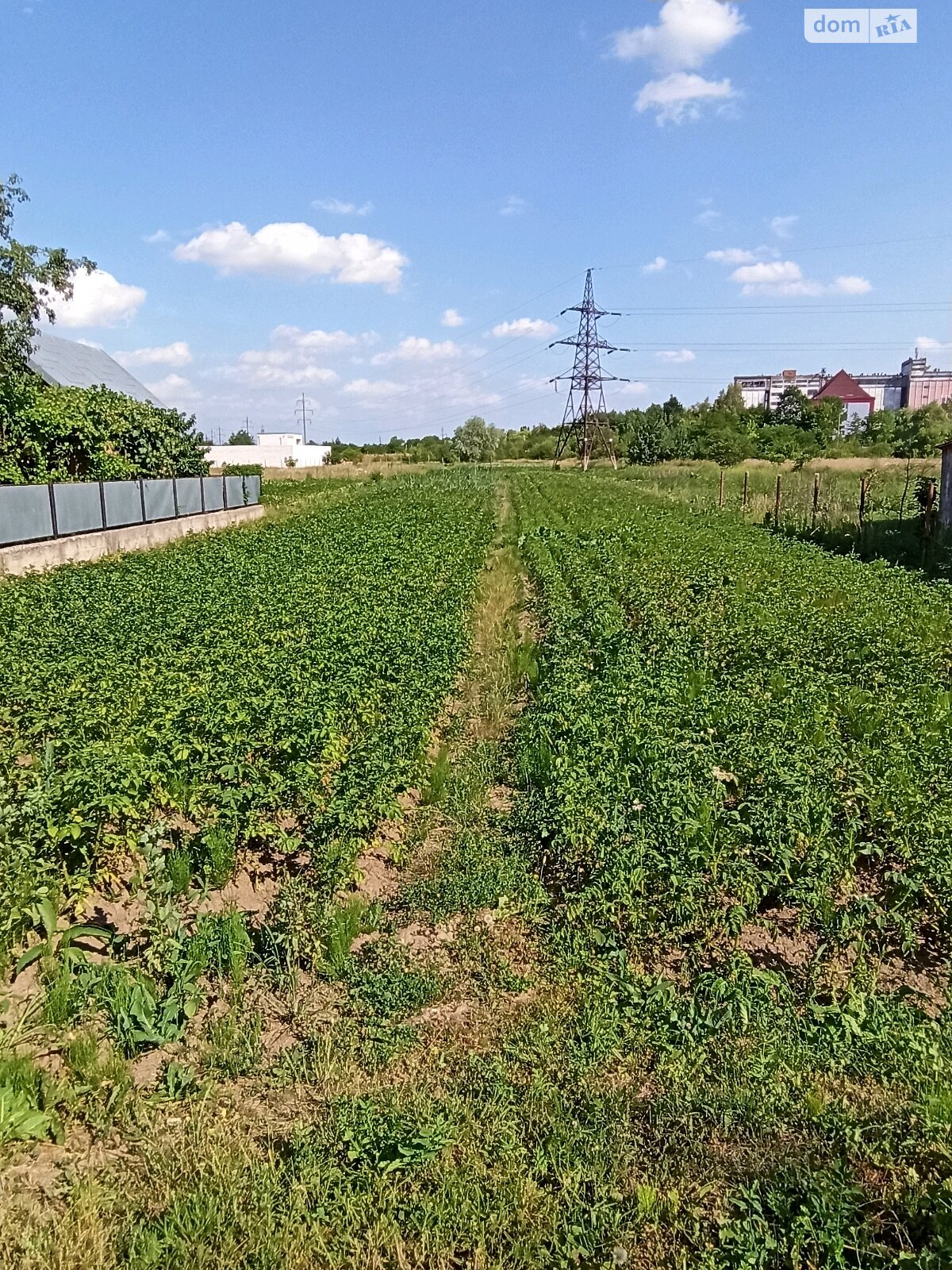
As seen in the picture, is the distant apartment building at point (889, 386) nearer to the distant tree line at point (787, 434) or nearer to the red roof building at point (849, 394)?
the red roof building at point (849, 394)

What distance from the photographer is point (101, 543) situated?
2200 cm

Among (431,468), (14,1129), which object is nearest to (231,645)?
(14,1129)

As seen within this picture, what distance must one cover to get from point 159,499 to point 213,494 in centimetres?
464

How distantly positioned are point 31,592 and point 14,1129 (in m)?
13.1

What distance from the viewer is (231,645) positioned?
33.6 ft

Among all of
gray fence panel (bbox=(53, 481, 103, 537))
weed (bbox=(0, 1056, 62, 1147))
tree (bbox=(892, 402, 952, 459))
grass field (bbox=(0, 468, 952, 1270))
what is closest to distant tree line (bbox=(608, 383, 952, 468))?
tree (bbox=(892, 402, 952, 459))

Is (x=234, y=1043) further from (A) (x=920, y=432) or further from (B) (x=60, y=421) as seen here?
(A) (x=920, y=432)

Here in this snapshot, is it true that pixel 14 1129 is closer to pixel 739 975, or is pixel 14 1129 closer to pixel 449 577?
pixel 739 975

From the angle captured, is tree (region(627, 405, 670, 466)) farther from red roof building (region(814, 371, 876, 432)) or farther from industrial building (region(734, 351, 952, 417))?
industrial building (region(734, 351, 952, 417))

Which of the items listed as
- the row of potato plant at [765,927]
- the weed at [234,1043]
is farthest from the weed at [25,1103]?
the row of potato plant at [765,927]

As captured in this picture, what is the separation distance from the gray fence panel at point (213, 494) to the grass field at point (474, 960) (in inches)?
857

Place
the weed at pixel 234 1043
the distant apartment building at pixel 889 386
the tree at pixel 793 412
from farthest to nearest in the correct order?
the distant apartment building at pixel 889 386, the tree at pixel 793 412, the weed at pixel 234 1043

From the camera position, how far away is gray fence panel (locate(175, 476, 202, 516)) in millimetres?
27828

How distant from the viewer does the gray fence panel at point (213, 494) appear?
30.1 metres
